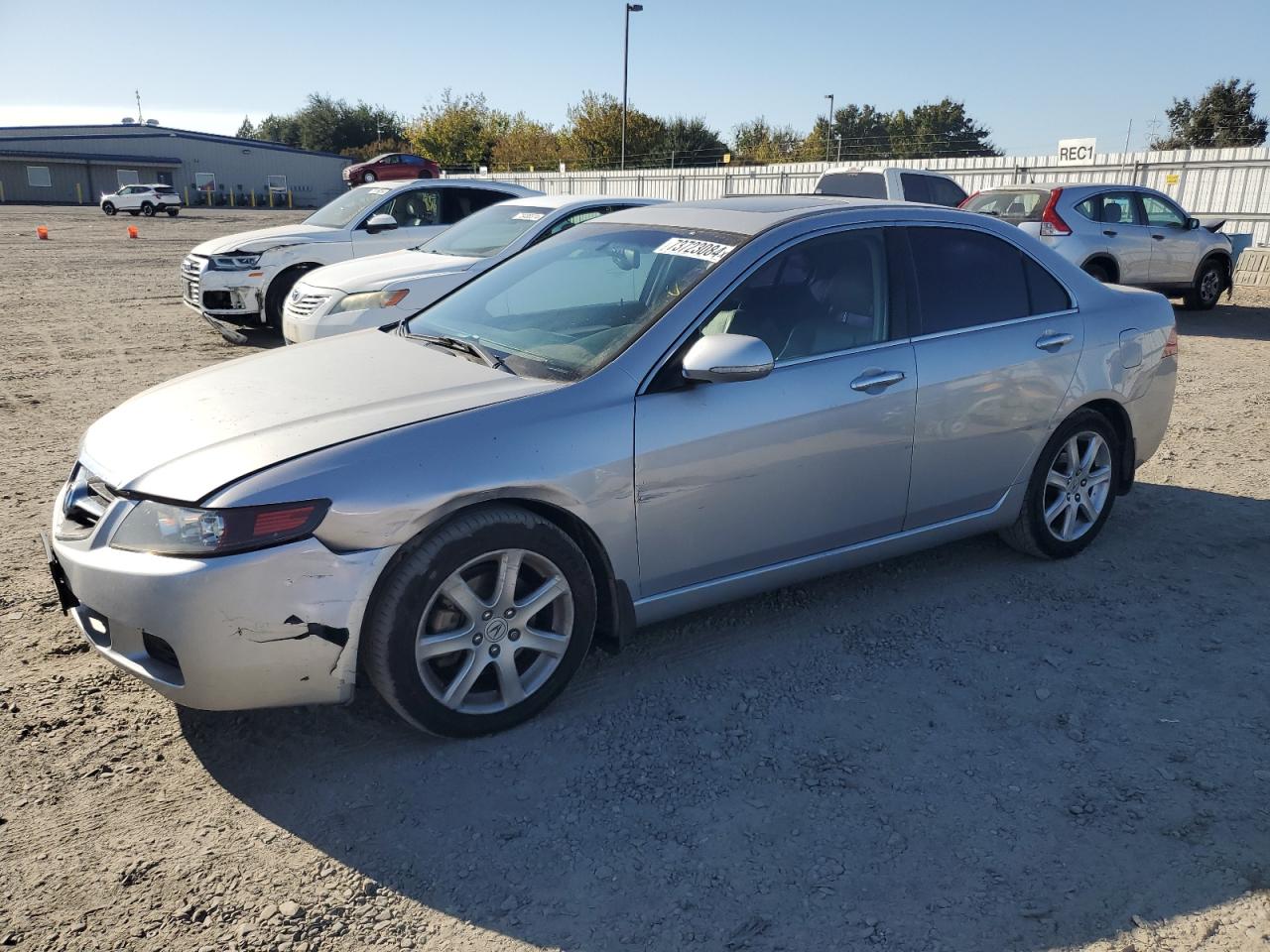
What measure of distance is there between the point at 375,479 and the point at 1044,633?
9.32ft

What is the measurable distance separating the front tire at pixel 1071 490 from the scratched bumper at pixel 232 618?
321cm

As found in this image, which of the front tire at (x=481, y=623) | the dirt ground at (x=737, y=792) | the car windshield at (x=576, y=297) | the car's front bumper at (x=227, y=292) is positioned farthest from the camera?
the car's front bumper at (x=227, y=292)

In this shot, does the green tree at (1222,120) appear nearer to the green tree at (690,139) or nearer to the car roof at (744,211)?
the green tree at (690,139)

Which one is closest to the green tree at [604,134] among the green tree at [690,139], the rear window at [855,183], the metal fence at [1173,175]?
the green tree at [690,139]

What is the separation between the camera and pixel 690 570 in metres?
3.53

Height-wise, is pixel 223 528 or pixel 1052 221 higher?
pixel 1052 221

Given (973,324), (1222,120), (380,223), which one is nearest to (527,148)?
(1222,120)

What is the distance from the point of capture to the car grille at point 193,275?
404 inches

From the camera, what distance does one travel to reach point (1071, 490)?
15.5 ft

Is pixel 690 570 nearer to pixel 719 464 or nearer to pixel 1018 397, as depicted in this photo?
pixel 719 464

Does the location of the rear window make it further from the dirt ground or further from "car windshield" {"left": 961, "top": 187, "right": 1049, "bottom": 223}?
the dirt ground

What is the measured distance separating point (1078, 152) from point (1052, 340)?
20.3 meters

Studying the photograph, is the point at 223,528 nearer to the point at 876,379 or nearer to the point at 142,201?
the point at 876,379

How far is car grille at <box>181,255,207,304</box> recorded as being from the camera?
10.2 meters
